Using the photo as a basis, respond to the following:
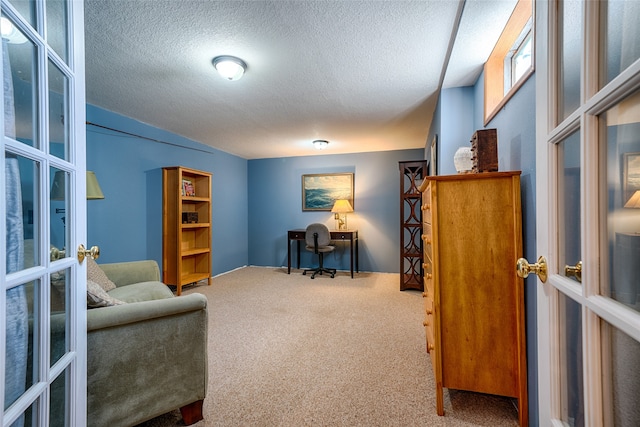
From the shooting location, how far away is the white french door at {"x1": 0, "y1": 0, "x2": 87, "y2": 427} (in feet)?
2.06

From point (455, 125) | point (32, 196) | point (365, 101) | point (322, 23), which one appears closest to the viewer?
point (32, 196)

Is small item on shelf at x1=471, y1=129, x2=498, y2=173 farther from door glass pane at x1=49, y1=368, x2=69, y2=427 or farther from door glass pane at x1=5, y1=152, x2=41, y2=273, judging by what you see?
door glass pane at x1=49, y1=368, x2=69, y2=427

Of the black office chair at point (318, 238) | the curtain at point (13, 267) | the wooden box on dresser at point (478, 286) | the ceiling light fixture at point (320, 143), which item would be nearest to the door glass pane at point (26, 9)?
the curtain at point (13, 267)

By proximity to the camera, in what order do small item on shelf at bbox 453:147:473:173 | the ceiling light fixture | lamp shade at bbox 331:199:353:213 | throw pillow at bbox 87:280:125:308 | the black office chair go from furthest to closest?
lamp shade at bbox 331:199:353:213 < the black office chair < the ceiling light fixture < small item on shelf at bbox 453:147:473:173 < throw pillow at bbox 87:280:125:308

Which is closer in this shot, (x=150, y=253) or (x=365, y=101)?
(x=365, y=101)

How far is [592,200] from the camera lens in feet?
1.65

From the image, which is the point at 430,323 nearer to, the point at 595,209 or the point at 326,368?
the point at 326,368

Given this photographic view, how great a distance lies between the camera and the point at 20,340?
0.68m

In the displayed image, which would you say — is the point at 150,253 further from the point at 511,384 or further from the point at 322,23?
the point at 511,384

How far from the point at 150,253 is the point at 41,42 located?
11.0 ft

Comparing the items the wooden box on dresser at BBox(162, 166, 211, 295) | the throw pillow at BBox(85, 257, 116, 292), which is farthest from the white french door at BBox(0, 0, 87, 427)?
the wooden box on dresser at BBox(162, 166, 211, 295)

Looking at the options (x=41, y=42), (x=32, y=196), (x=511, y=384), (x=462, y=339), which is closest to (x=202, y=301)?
(x=32, y=196)

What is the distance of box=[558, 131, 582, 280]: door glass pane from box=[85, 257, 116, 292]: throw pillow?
2.63 m

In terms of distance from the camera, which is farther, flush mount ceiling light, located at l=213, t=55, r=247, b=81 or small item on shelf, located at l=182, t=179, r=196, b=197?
small item on shelf, located at l=182, t=179, r=196, b=197
